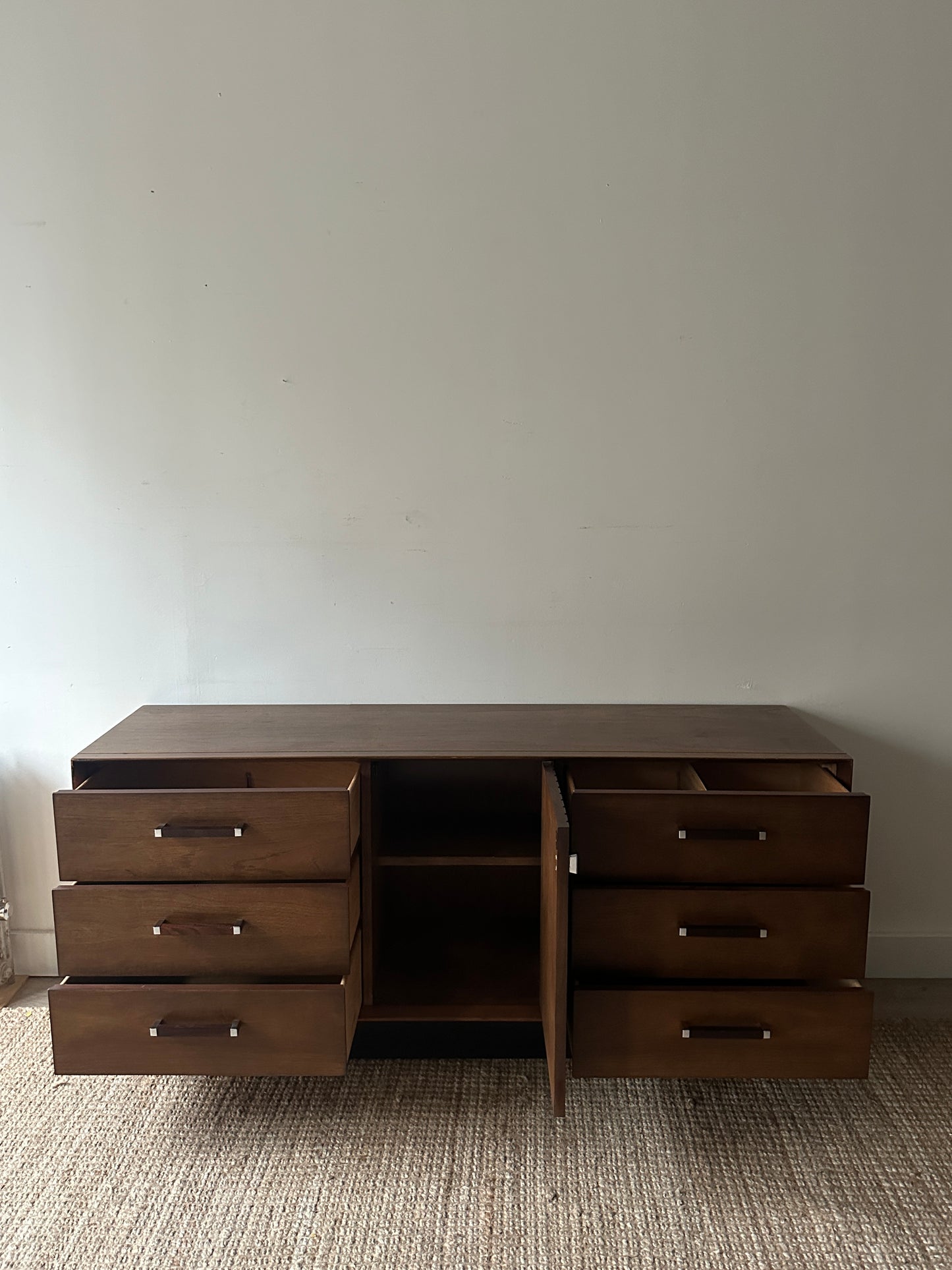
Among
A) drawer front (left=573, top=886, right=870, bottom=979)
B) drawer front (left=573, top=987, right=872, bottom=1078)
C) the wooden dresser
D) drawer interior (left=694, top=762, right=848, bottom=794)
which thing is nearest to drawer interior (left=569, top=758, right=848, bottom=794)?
drawer interior (left=694, top=762, right=848, bottom=794)

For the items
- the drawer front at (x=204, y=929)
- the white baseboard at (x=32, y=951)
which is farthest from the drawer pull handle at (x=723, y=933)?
the white baseboard at (x=32, y=951)

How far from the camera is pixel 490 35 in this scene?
1764 millimetres

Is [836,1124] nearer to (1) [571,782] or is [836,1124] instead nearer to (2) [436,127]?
(1) [571,782]

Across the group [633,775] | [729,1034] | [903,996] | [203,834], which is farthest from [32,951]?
[903,996]

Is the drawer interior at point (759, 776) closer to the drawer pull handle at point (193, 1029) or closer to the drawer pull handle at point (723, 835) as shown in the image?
the drawer pull handle at point (723, 835)

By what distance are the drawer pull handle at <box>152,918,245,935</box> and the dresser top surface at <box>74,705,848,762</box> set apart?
285 millimetres

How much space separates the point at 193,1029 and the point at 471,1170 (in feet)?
1.67

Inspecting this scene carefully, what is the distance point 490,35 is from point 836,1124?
2.12 meters

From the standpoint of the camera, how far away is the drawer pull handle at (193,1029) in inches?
58.4

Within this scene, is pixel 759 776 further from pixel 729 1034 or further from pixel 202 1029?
pixel 202 1029

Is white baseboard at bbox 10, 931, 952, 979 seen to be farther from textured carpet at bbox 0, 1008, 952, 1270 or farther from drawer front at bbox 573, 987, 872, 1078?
drawer front at bbox 573, 987, 872, 1078

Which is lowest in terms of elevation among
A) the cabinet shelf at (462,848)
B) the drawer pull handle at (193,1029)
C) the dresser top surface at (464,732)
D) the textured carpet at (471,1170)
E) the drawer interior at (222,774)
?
the textured carpet at (471,1170)

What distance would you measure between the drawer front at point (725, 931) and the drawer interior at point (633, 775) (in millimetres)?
199

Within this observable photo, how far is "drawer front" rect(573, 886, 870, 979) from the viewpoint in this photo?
1503 millimetres
